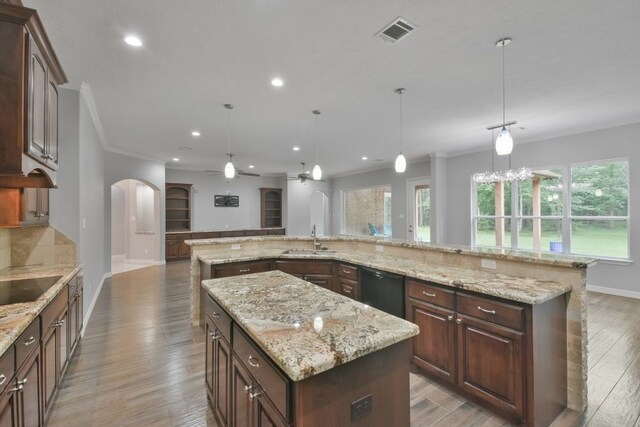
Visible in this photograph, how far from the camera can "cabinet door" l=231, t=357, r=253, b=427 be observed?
1355mm

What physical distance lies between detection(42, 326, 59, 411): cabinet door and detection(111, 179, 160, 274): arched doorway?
20.6ft

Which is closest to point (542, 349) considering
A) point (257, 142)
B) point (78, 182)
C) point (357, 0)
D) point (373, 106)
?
point (357, 0)

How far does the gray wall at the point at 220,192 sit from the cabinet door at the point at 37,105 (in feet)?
24.6

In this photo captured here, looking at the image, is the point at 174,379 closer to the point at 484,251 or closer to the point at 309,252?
the point at 309,252

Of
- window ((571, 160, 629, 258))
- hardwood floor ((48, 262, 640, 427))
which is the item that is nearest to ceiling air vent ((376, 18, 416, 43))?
hardwood floor ((48, 262, 640, 427))

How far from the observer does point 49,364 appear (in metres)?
1.97

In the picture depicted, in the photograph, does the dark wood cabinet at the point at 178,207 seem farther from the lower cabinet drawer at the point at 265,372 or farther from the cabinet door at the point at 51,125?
the lower cabinet drawer at the point at 265,372

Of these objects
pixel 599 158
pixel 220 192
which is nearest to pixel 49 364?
pixel 599 158

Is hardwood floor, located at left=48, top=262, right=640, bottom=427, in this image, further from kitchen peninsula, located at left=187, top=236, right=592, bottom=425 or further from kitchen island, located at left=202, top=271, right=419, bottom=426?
kitchen island, located at left=202, top=271, right=419, bottom=426

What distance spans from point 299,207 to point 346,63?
8.08 m

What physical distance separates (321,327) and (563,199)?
20.3ft

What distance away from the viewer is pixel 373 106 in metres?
4.01

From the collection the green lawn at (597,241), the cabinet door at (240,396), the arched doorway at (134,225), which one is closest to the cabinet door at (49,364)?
the cabinet door at (240,396)

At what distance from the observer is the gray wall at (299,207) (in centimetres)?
1054
